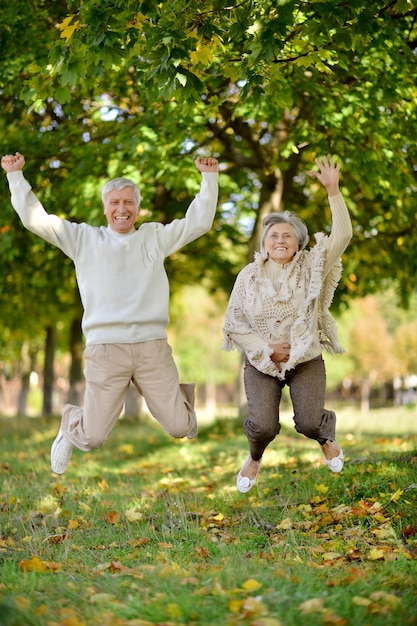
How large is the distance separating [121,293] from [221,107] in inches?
206

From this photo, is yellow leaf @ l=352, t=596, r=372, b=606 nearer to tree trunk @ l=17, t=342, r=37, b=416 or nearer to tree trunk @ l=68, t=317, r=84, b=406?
tree trunk @ l=68, t=317, r=84, b=406

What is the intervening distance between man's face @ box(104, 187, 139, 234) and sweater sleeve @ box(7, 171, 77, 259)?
30 centimetres

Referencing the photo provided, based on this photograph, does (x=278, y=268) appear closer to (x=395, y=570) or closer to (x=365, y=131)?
(x=395, y=570)

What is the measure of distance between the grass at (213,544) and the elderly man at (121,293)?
828 mm

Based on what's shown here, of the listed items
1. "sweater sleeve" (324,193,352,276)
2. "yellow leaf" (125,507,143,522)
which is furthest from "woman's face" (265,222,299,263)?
"yellow leaf" (125,507,143,522)

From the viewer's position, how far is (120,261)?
5.29m

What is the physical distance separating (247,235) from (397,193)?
6.06 m

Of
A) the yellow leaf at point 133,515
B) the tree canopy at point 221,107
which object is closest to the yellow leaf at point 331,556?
the yellow leaf at point 133,515

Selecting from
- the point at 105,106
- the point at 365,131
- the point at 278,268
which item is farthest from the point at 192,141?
the point at 278,268

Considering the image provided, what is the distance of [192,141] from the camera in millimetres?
9891

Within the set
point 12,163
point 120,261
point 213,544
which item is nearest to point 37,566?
point 213,544

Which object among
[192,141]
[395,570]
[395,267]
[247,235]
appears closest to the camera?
[395,570]

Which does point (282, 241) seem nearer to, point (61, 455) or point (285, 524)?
point (285, 524)

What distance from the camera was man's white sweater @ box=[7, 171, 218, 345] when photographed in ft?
17.2
